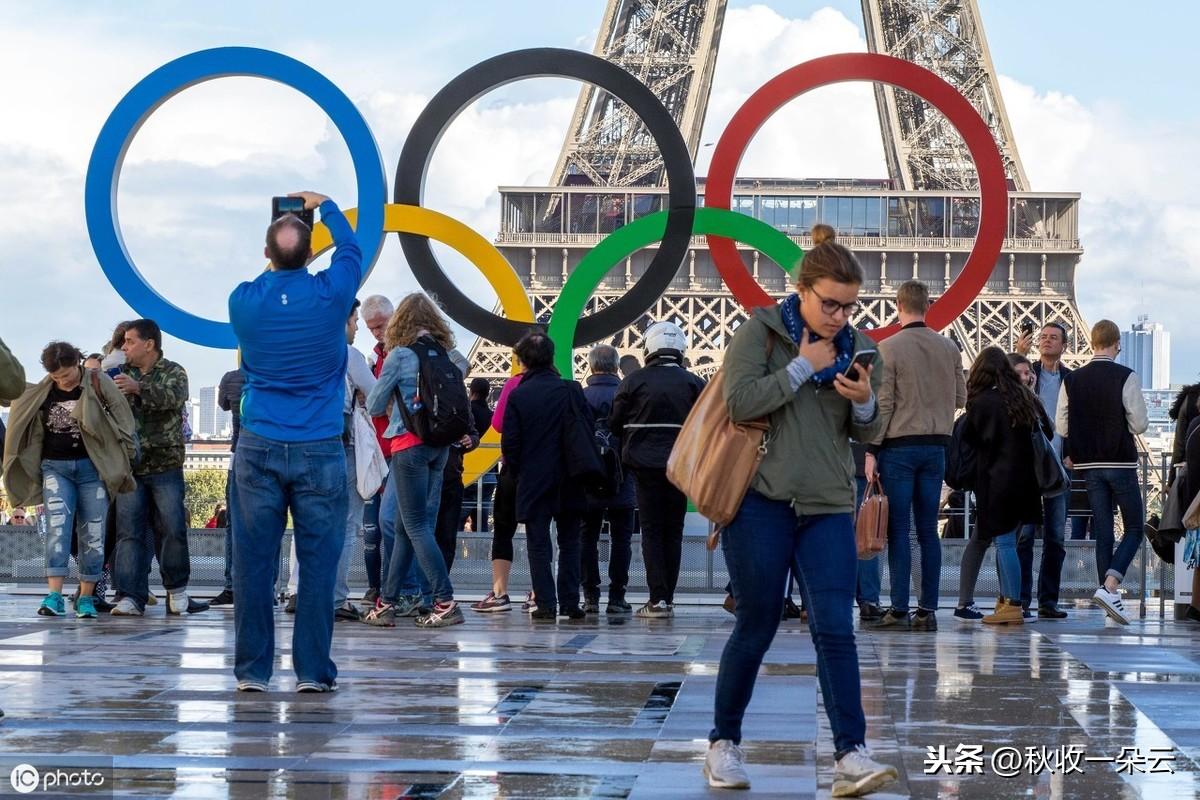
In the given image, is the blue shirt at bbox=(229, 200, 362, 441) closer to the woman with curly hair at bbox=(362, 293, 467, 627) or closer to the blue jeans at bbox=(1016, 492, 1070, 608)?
the woman with curly hair at bbox=(362, 293, 467, 627)

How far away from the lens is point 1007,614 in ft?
34.8

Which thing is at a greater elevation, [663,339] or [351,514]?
[663,339]

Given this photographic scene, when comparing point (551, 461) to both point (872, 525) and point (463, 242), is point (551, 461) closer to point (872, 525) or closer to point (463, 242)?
point (463, 242)

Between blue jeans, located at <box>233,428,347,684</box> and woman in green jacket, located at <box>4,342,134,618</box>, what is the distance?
3532mm

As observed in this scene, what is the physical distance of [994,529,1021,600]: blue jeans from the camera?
35.1ft

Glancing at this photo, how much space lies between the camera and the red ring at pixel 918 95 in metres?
13.0

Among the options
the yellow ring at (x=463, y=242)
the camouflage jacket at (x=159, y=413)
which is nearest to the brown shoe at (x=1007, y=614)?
the yellow ring at (x=463, y=242)

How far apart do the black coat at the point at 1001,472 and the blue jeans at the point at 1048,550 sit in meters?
0.52

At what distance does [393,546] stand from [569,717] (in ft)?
13.7

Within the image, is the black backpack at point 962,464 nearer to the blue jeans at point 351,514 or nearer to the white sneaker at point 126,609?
the blue jeans at point 351,514

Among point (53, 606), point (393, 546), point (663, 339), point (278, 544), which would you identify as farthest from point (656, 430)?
point (278, 544)

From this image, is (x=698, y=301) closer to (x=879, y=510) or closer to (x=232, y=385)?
(x=232, y=385)

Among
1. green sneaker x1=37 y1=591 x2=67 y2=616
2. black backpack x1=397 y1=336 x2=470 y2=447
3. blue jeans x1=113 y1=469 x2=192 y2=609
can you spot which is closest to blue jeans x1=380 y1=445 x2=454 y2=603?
black backpack x1=397 y1=336 x2=470 y2=447

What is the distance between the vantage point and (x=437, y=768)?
5258mm
